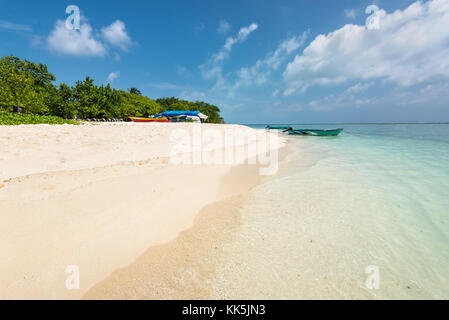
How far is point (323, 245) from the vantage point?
2938 millimetres

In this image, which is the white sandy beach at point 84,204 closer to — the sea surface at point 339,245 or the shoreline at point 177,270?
the shoreline at point 177,270

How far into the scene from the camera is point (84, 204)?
361 cm

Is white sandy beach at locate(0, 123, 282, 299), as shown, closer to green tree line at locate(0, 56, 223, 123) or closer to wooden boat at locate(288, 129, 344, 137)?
green tree line at locate(0, 56, 223, 123)

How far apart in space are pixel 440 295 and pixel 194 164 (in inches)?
273

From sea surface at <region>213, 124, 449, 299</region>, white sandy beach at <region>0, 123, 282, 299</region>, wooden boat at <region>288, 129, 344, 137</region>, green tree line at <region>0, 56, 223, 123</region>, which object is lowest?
sea surface at <region>213, 124, 449, 299</region>

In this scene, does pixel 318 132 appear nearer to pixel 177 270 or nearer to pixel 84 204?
pixel 177 270

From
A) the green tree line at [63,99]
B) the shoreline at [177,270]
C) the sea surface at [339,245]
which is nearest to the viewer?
the shoreline at [177,270]

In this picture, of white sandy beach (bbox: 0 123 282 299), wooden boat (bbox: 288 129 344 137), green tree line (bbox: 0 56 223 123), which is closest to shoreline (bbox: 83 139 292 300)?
white sandy beach (bbox: 0 123 282 299)

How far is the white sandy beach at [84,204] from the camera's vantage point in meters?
2.21

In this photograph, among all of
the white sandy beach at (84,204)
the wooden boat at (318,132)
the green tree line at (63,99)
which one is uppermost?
the green tree line at (63,99)

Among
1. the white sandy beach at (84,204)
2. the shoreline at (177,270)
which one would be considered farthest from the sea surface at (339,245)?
the white sandy beach at (84,204)

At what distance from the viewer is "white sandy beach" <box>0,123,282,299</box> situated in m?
2.21
